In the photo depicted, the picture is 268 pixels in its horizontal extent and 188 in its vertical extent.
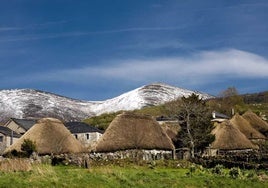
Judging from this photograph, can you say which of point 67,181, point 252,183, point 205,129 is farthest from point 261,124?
point 67,181

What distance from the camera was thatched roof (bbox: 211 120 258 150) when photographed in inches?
2403

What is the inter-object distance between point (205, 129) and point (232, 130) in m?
6.35

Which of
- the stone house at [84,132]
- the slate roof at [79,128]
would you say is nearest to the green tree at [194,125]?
the stone house at [84,132]

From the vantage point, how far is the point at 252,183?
947 inches

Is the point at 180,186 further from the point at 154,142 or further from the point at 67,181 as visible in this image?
the point at 154,142

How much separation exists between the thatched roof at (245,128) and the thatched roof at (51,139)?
108 feet

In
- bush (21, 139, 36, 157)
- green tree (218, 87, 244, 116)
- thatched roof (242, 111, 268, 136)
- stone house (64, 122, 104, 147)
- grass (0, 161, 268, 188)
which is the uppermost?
green tree (218, 87, 244, 116)

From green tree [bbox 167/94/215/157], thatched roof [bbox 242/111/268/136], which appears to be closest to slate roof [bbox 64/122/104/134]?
green tree [bbox 167/94/215/157]

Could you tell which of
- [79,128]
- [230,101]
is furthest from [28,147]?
[230,101]

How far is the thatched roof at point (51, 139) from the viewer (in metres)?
49.2

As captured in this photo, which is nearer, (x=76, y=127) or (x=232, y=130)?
(x=232, y=130)

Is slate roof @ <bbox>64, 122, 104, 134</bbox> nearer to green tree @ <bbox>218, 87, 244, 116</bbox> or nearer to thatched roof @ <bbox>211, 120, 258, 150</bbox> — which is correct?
thatched roof @ <bbox>211, 120, 258, 150</bbox>

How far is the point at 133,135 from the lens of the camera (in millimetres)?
49344

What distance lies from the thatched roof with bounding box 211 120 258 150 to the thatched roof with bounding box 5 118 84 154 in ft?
62.2
